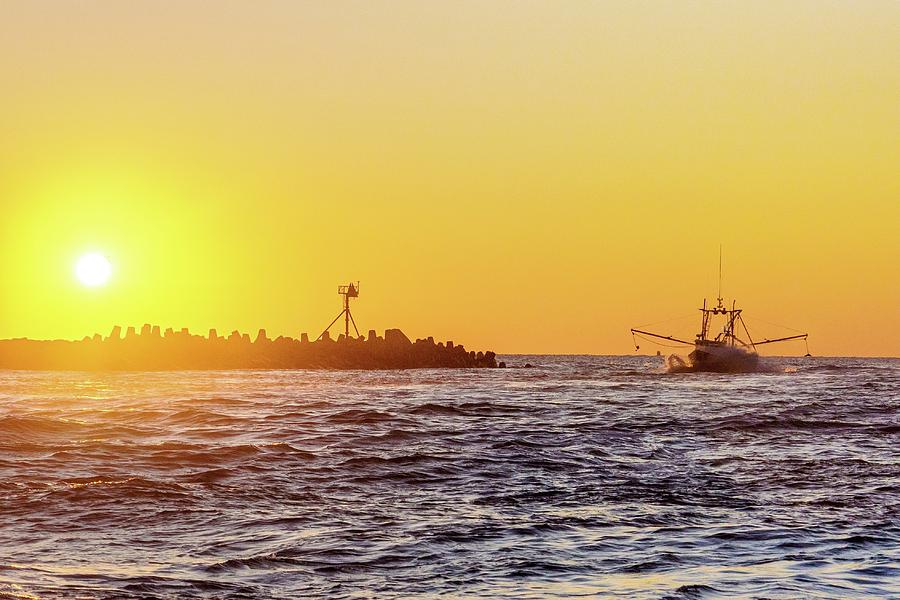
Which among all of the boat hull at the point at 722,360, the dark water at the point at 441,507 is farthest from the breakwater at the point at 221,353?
the dark water at the point at 441,507

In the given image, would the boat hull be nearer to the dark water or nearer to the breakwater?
the breakwater

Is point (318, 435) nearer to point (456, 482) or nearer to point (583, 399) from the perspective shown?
point (456, 482)

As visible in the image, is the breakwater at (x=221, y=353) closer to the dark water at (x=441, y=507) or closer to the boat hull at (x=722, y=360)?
the boat hull at (x=722, y=360)

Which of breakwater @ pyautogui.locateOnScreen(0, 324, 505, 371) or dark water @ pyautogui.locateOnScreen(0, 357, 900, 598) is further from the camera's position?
breakwater @ pyautogui.locateOnScreen(0, 324, 505, 371)

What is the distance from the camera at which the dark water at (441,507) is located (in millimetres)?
10773

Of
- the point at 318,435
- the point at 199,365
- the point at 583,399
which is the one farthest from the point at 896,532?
the point at 199,365

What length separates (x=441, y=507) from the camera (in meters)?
15.4

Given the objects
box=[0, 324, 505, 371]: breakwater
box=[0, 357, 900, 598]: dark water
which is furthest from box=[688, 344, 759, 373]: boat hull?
box=[0, 357, 900, 598]: dark water

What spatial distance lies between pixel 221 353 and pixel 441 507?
88.2 meters

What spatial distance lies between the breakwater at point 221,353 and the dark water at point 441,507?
6836 centimetres

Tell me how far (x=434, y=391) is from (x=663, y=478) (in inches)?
1250

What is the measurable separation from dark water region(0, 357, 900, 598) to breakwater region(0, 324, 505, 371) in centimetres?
6836

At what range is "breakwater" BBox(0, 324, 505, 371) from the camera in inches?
3816

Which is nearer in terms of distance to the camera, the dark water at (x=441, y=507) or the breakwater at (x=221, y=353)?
the dark water at (x=441, y=507)
